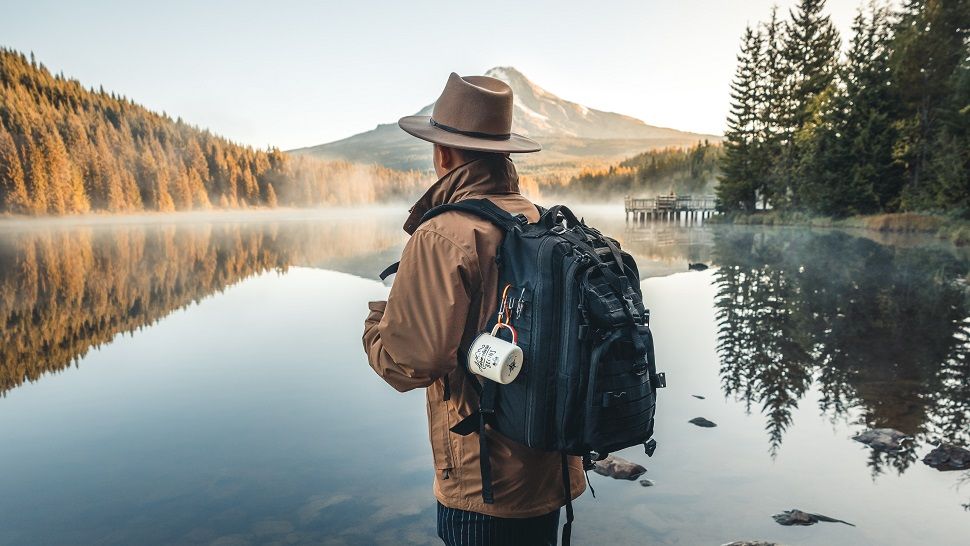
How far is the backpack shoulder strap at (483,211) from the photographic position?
2.51 metres

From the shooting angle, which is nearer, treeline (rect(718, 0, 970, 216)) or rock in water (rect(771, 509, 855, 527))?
rock in water (rect(771, 509, 855, 527))

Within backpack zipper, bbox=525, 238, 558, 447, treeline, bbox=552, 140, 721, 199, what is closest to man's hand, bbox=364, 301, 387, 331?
backpack zipper, bbox=525, 238, 558, 447

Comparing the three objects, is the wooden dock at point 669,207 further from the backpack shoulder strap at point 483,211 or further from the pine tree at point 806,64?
the backpack shoulder strap at point 483,211

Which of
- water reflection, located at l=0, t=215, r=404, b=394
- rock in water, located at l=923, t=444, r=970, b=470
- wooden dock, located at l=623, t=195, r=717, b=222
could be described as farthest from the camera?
wooden dock, located at l=623, t=195, r=717, b=222

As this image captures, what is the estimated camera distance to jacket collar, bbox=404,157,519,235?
2746mm

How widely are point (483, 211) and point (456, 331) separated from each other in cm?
45

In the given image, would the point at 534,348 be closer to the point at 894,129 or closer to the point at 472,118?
the point at 472,118

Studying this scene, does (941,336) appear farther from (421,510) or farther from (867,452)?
(421,510)

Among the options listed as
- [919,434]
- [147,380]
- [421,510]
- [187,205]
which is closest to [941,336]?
[919,434]

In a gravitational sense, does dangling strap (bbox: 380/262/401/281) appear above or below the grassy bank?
above

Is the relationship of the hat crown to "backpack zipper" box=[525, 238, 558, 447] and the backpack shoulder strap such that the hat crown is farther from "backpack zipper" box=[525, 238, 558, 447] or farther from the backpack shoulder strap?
"backpack zipper" box=[525, 238, 558, 447]

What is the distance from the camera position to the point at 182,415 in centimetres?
888

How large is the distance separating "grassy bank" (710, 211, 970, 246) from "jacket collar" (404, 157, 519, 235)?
33118 millimetres

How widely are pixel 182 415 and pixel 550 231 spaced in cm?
790
